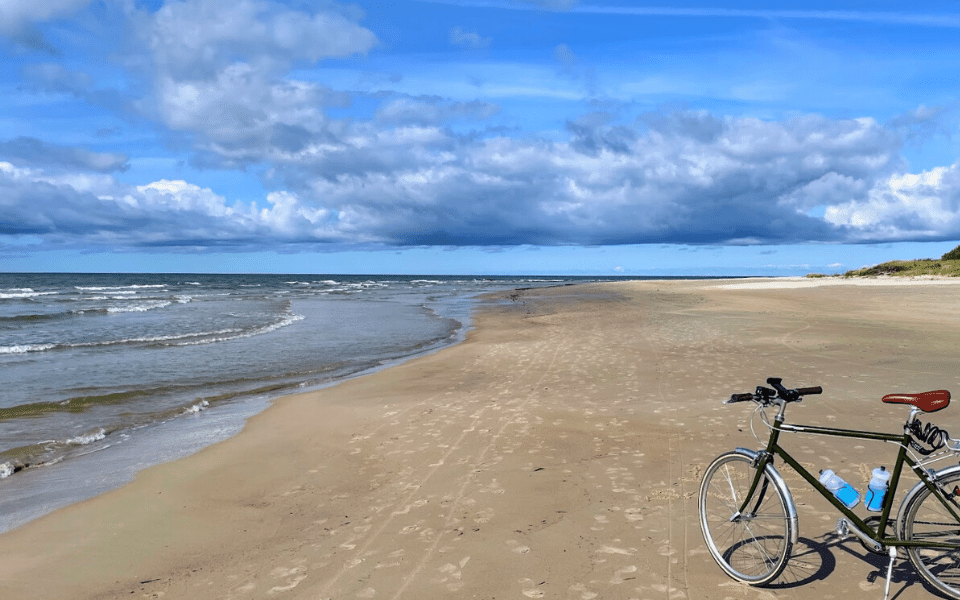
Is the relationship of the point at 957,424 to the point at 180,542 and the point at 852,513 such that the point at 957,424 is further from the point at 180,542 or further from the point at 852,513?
the point at 180,542

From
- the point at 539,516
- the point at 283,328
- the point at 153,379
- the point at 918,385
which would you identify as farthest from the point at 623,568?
the point at 283,328

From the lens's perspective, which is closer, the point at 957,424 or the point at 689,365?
the point at 957,424

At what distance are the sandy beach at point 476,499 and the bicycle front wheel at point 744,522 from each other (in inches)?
5.8

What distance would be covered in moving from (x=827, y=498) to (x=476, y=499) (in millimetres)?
3180

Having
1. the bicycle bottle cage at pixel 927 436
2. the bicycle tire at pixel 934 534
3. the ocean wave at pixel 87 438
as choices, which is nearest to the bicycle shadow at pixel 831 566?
the bicycle tire at pixel 934 534

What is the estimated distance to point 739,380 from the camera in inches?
456

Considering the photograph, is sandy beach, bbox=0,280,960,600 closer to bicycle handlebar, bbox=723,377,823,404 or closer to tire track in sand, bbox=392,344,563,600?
tire track in sand, bbox=392,344,563,600

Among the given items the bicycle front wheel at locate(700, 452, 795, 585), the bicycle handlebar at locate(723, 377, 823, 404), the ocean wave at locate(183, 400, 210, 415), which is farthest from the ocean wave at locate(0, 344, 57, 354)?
the bicycle handlebar at locate(723, 377, 823, 404)

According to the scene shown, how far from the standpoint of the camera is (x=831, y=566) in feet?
14.6

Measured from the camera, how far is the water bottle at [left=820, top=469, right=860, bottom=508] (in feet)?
12.8

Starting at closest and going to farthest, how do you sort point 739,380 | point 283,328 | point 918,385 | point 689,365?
point 918,385 → point 739,380 → point 689,365 → point 283,328

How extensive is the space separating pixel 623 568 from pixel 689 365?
379 inches

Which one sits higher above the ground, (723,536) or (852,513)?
(852,513)

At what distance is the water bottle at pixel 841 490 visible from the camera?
390 cm
